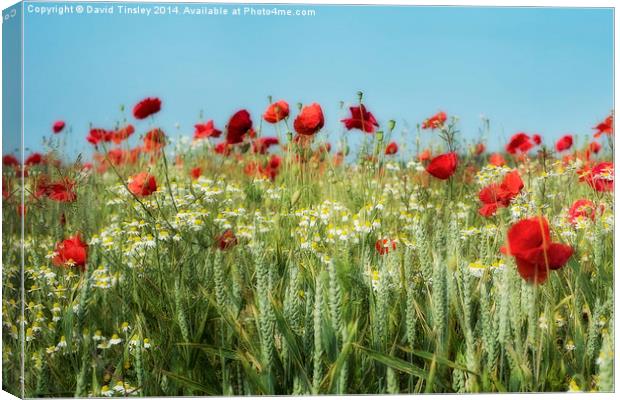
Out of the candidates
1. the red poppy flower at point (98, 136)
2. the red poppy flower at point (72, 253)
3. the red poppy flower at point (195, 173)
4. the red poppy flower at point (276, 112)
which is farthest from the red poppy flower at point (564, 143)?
the red poppy flower at point (72, 253)

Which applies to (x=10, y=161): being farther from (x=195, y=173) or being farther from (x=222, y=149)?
(x=222, y=149)

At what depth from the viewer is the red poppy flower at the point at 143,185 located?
281 centimetres

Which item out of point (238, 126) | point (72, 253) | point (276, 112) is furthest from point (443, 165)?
point (72, 253)

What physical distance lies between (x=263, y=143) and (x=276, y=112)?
373 millimetres

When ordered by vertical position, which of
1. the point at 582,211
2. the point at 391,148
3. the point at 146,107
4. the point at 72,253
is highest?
the point at 146,107

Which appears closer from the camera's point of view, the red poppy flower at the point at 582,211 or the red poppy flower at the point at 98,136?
the red poppy flower at the point at 98,136

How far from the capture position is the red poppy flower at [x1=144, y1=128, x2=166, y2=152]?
2.94 m

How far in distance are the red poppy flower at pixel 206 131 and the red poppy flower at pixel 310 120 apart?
0.27 meters

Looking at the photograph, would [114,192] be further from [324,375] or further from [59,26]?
[324,375]

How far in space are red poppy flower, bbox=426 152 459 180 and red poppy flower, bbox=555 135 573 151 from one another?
0.38m

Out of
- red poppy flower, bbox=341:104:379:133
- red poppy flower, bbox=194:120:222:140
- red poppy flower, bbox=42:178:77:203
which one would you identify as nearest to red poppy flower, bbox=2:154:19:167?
red poppy flower, bbox=42:178:77:203

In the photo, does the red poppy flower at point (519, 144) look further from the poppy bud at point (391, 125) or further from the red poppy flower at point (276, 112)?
the red poppy flower at point (276, 112)

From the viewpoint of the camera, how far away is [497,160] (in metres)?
3.18

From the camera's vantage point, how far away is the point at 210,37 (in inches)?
107
